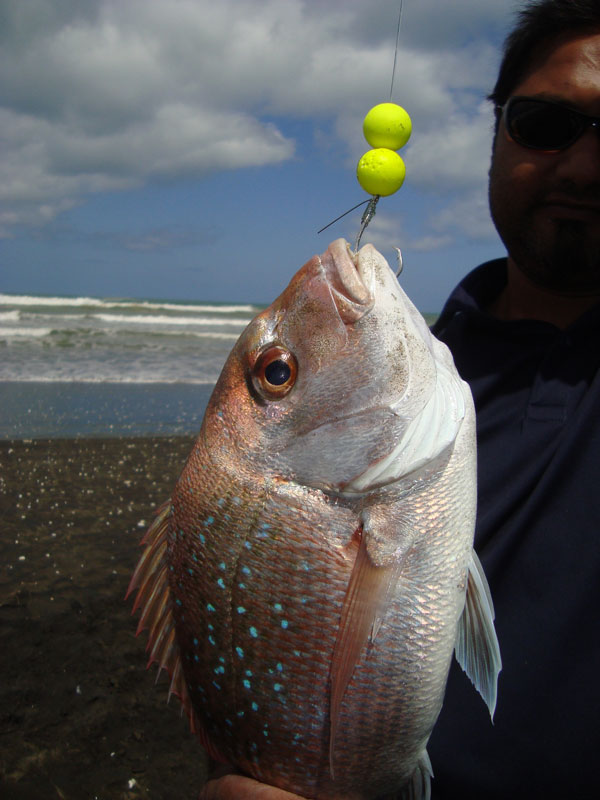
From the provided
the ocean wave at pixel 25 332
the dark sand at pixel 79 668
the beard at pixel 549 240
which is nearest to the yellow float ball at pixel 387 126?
the beard at pixel 549 240

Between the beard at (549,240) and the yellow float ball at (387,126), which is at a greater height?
the yellow float ball at (387,126)

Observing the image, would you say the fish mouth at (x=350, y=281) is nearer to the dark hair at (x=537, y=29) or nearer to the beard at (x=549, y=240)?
the beard at (x=549, y=240)

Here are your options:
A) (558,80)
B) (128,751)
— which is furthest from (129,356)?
(558,80)

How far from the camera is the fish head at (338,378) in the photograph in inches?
55.4

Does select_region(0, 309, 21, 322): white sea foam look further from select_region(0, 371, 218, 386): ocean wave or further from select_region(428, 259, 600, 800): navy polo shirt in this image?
select_region(428, 259, 600, 800): navy polo shirt

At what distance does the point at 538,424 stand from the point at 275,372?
82cm

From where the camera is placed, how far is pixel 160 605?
1.64 metres

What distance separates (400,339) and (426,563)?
500mm

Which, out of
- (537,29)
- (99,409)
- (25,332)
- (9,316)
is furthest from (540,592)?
(9,316)

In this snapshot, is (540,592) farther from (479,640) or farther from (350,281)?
(350,281)

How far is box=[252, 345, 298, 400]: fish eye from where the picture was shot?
1.50 meters

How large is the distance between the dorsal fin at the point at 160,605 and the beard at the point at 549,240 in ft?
4.69

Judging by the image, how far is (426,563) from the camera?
54.6 inches

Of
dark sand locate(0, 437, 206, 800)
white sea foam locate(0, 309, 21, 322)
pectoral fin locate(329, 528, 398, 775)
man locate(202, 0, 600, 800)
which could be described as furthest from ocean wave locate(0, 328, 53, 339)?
pectoral fin locate(329, 528, 398, 775)
